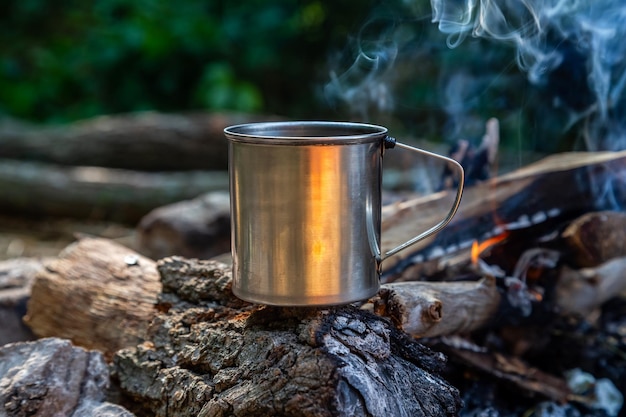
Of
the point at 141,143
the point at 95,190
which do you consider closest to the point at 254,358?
the point at 95,190

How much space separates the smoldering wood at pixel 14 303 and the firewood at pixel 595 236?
6.14 feet

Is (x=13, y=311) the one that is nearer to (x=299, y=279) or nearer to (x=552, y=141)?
(x=299, y=279)

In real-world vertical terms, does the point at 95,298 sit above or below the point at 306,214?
below

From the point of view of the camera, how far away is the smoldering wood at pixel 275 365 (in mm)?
1608

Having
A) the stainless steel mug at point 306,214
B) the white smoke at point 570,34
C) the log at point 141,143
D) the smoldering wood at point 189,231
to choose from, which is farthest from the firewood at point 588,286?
the log at point 141,143

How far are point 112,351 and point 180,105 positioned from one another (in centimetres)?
592

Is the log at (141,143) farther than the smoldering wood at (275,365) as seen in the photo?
Yes

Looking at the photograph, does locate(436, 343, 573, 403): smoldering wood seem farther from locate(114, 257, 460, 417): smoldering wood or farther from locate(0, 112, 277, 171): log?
locate(0, 112, 277, 171): log

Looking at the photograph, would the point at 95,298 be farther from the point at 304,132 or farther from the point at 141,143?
the point at 141,143

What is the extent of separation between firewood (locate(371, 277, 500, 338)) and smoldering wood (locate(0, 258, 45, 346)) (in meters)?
1.36

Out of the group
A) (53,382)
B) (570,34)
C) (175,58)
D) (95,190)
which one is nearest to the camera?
(53,382)

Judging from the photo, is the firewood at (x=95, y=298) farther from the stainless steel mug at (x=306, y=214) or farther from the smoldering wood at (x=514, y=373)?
the smoldering wood at (x=514, y=373)

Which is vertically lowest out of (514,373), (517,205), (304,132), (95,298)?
(514,373)

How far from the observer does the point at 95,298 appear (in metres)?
2.46
